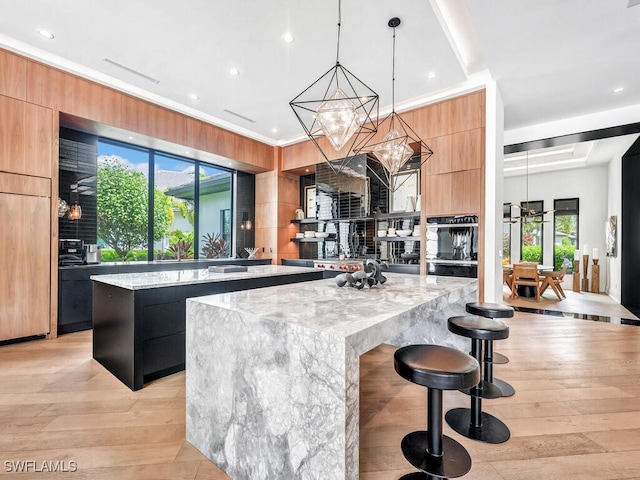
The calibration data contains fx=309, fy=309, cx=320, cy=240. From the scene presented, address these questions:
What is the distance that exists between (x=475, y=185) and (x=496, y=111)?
0.96 m

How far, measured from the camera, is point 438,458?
1453mm

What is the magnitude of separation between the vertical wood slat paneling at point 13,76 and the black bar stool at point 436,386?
15.8 feet

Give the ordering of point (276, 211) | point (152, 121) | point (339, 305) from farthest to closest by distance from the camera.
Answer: point (276, 211)
point (152, 121)
point (339, 305)

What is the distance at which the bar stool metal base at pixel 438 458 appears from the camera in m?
1.42

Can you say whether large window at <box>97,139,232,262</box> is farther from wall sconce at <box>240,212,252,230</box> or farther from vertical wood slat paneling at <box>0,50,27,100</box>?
vertical wood slat paneling at <box>0,50,27,100</box>

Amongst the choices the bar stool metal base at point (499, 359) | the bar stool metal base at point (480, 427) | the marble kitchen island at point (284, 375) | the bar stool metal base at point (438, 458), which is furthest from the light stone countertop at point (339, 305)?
the bar stool metal base at point (499, 359)

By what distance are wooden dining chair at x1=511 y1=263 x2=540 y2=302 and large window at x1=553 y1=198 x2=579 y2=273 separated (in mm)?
3047

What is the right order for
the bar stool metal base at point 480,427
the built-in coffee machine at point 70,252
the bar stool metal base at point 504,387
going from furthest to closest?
1. the built-in coffee machine at point 70,252
2. the bar stool metal base at point 504,387
3. the bar stool metal base at point 480,427

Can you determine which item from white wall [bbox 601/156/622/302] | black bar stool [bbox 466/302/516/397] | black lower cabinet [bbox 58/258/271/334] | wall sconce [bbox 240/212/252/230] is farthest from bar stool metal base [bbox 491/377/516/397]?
white wall [bbox 601/156/622/302]

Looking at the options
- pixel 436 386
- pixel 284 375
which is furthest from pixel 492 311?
pixel 284 375

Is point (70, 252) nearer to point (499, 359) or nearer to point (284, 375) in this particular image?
point (284, 375)

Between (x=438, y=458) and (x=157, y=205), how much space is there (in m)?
5.52

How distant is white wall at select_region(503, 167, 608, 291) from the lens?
26.5ft

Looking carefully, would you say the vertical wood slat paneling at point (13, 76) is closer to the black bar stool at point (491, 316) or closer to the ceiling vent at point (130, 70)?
the ceiling vent at point (130, 70)
